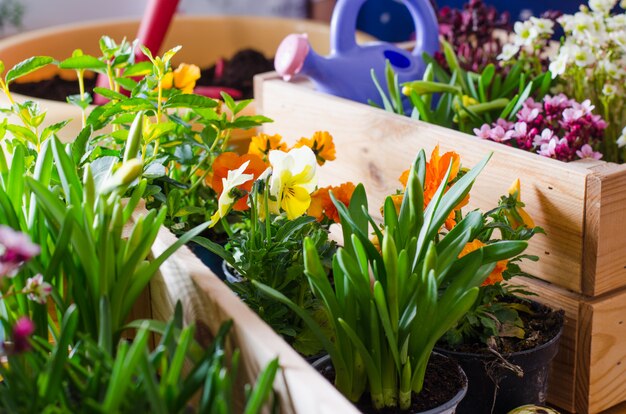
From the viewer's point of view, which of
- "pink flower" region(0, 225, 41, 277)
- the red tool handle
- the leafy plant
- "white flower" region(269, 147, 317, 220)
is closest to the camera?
"pink flower" region(0, 225, 41, 277)

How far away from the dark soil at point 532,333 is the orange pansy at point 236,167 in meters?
0.21

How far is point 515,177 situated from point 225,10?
142cm

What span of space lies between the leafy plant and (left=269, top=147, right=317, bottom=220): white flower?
0.19 feet

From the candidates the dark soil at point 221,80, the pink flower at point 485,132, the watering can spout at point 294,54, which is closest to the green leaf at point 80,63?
the watering can spout at point 294,54

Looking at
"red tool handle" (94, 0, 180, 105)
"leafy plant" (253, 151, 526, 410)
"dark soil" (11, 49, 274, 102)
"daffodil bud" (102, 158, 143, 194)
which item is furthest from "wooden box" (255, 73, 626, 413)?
"dark soil" (11, 49, 274, 102)

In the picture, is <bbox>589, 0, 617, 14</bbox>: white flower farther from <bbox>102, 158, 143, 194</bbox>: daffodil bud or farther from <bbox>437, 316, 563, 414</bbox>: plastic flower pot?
<bbox>102, 158, 143, 194</bbox>: daffodil bud

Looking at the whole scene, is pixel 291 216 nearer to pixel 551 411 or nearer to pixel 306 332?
pixel 306 332

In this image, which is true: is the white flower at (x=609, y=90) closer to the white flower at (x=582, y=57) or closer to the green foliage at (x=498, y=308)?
the white flower at (x=582, y=57)

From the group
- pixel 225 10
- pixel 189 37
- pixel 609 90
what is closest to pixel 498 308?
pixel 609 90

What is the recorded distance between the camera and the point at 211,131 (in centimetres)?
88

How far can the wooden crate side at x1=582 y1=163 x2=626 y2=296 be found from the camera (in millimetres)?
768

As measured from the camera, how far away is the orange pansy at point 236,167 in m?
0.78

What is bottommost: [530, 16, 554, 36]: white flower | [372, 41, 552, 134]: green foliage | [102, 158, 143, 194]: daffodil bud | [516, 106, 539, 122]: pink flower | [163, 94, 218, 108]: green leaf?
[372, 41, 552, 134]: green foliage

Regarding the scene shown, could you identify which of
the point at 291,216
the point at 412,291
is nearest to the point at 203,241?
the point at 291,216
